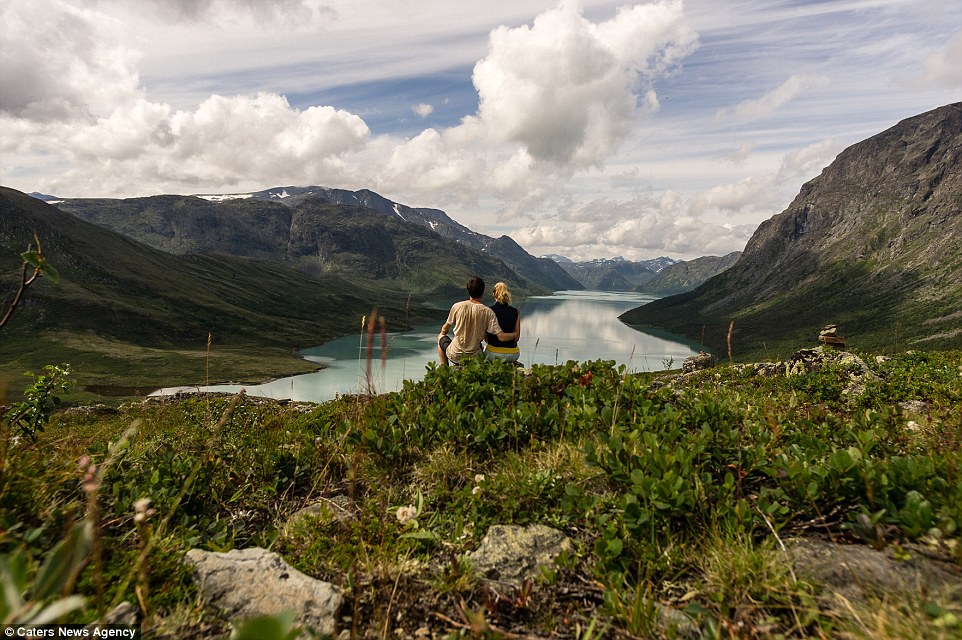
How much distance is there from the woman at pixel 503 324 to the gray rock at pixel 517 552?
23.5 ft

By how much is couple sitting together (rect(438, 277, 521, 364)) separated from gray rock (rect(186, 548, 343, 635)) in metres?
7.46

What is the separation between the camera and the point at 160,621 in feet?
9.37

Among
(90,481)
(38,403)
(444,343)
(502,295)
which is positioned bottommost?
(38,403)

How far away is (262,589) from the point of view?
3197 mm

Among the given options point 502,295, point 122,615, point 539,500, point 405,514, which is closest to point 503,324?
point 502,295

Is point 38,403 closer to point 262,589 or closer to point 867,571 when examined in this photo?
point 262,589

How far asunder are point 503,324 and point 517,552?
26.3 feet

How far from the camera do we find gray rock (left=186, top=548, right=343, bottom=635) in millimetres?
3047

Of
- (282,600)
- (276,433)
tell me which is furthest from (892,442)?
(276,433)

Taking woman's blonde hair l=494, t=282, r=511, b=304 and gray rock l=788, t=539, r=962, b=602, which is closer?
gray rock l=788, t=539, r=962, b=602

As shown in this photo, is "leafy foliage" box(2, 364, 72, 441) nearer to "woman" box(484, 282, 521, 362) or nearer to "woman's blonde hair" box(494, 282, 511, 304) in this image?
"woman" box(484, 282, 521, 362)

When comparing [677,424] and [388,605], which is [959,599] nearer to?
[677,424]

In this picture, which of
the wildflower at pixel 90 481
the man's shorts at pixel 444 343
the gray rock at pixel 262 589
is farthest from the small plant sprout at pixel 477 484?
the man's shorts at pixel 444 343

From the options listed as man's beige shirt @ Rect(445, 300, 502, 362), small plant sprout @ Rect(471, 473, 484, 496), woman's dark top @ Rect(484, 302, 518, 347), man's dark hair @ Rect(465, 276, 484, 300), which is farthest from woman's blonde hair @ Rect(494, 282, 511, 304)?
small plant sprout @ Rect(471, 473, 484, 496)
